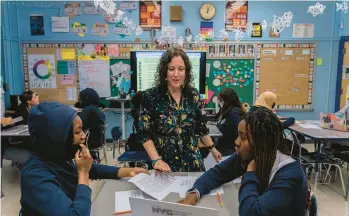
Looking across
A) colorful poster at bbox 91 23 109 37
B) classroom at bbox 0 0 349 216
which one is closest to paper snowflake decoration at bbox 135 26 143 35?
classroom at bbox 0 0 349 216

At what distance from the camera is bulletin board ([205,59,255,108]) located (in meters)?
5.62

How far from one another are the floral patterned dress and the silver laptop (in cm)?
81

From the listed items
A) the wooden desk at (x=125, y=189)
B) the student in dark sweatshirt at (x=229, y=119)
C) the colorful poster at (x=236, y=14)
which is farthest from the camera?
the colorful poster at (x=236, y=14)

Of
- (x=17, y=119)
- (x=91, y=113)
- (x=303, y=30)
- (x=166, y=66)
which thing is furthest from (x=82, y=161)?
(x=303, y=30)

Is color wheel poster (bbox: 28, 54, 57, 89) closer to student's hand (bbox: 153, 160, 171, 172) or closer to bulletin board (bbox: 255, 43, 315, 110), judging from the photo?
bulletin board (bbox: 255, 43, 315, 110)

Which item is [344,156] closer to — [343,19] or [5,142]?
[343,19]

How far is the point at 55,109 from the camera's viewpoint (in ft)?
3.90

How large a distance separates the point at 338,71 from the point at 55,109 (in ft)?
18.7

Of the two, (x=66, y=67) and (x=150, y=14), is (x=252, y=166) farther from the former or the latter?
(x=66, y=67)

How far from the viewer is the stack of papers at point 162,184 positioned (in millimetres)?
1491

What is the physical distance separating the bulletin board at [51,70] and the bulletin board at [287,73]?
3486 mm

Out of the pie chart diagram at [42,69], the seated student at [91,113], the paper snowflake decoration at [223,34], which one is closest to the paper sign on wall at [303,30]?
the paper snowflake decoration at [223,34]

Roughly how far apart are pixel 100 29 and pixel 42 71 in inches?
53.6

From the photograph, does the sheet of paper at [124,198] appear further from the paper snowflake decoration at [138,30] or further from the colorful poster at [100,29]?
the colorful poster at [100,29]
